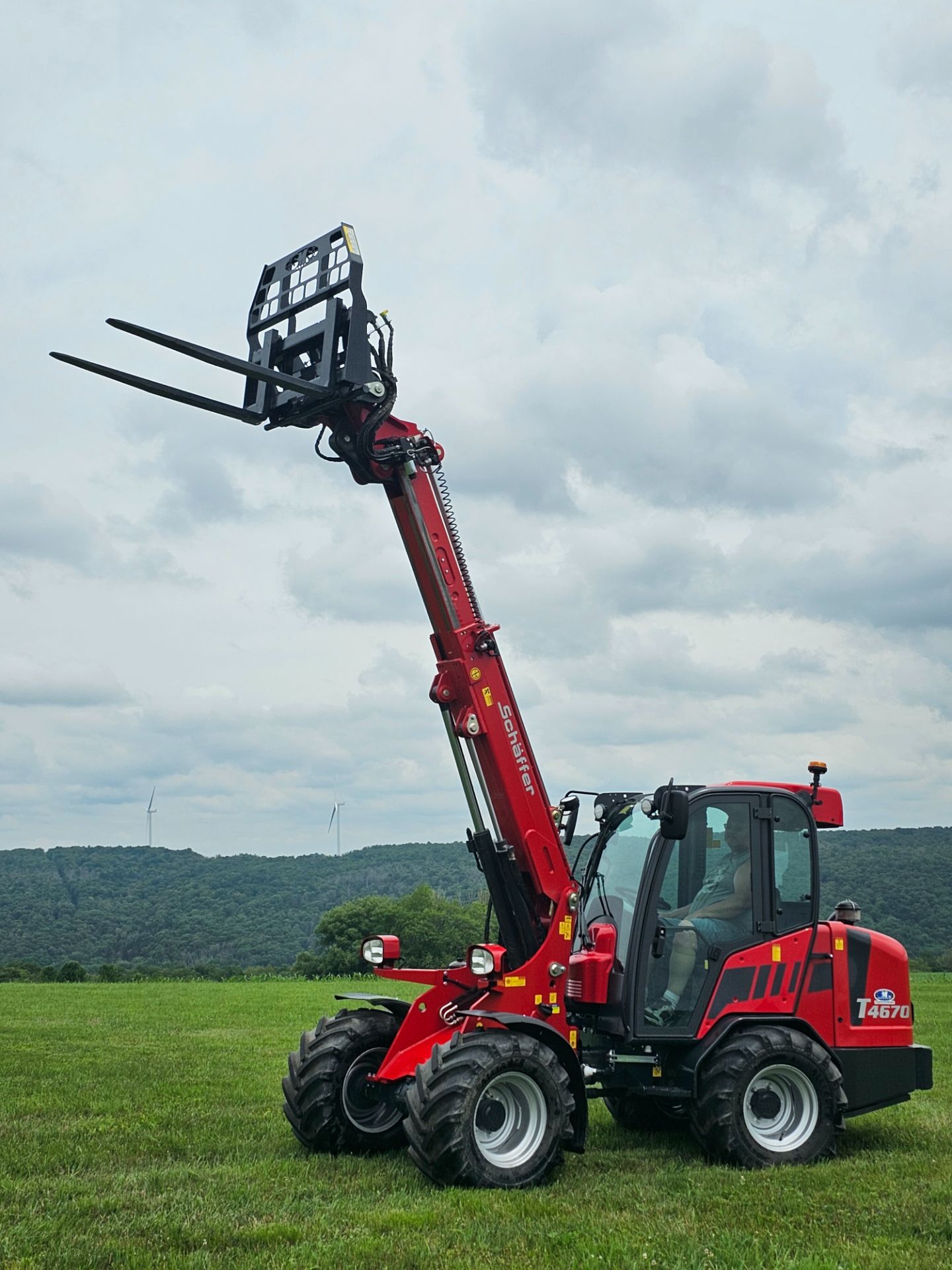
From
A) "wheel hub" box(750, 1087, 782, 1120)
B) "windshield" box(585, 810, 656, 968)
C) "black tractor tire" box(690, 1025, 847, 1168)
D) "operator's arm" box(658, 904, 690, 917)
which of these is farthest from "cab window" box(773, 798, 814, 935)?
"wheel hub" box(750, 1087, 782, 1120)

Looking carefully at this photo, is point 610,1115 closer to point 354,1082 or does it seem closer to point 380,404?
point 354,1082

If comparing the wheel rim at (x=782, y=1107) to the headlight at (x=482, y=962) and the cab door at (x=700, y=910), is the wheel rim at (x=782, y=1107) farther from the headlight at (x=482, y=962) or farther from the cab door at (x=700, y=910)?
the headlight at (x=482, y=962)

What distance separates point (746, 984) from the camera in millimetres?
9773

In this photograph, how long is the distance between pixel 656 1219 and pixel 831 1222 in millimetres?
1079

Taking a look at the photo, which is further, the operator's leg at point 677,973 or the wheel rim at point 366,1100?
the wheel rim at point 366,1100

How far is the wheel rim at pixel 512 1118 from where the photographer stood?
857 centimetres

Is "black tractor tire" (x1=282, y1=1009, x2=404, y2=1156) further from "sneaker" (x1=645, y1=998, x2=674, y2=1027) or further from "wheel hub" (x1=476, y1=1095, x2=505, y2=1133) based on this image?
"sneaker" (x1=645, y1=998, x2=674, y2=1027)

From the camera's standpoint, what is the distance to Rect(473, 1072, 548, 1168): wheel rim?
8.57 meters

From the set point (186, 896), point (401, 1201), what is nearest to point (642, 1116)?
point (401, 1201)

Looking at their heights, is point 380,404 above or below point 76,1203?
above

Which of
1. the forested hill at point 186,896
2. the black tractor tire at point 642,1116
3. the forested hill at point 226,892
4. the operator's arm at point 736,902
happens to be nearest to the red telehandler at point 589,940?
the operator's arm at point 736,902

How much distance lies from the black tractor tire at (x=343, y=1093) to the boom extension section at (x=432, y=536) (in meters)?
1.38

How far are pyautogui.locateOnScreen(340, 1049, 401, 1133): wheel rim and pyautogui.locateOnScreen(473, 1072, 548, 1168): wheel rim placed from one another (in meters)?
1.44

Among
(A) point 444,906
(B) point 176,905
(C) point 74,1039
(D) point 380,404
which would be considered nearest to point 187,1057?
(C) point 74,1039
